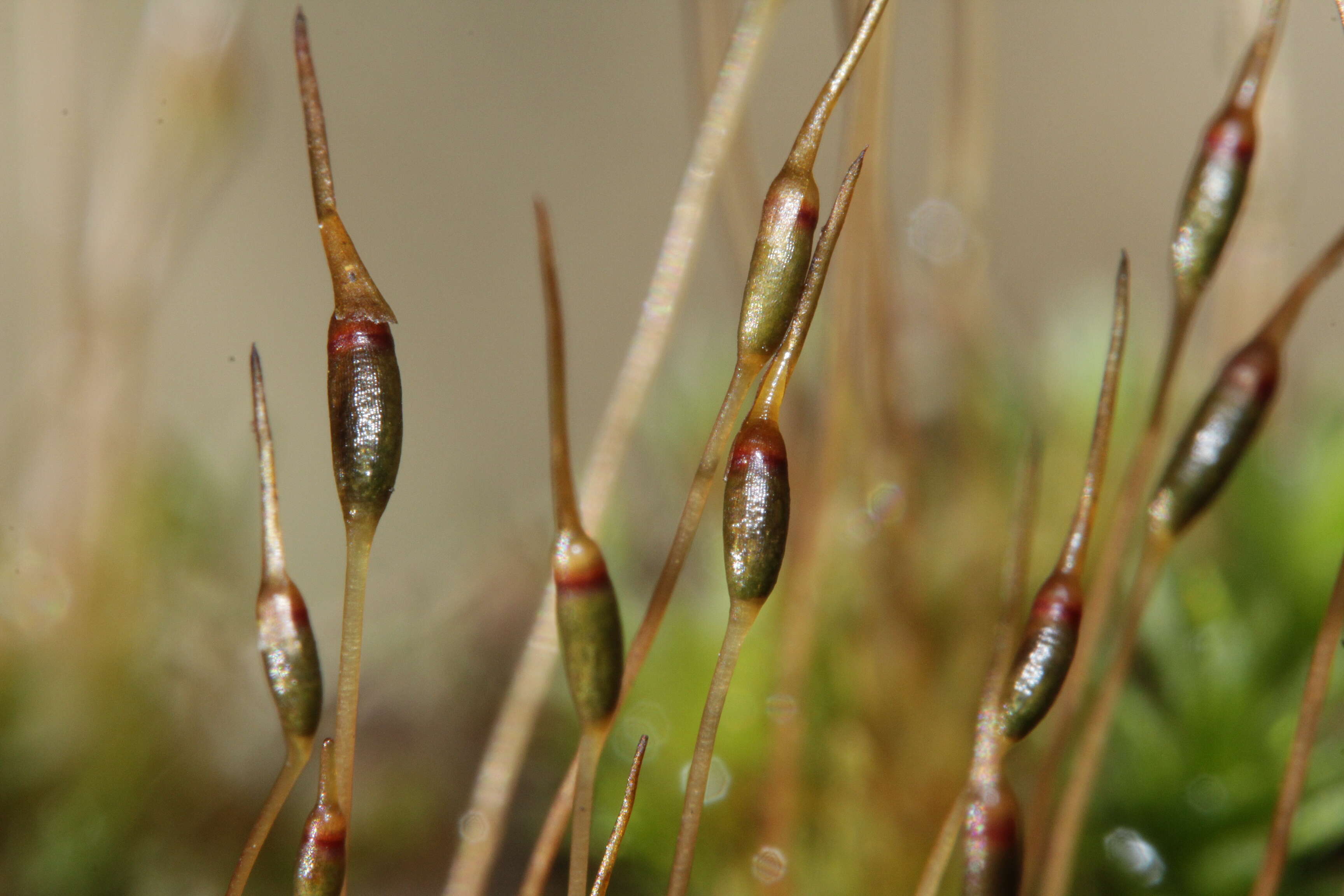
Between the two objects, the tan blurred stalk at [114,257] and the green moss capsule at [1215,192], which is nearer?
the green moss capsule at [1215,192]

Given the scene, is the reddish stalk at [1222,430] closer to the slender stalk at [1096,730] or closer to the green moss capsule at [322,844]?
the slender stalk at [1096,730]

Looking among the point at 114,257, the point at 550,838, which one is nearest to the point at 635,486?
the point at 114,257

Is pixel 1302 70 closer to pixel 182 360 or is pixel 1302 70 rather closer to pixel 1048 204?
pixel 1048 204

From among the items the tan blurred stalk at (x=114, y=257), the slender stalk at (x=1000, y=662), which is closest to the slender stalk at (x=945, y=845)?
the slender stalk at (x=1000, y=662)

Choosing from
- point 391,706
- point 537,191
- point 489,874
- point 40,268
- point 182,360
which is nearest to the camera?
point 489,874

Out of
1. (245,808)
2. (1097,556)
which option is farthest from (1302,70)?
(245,808)

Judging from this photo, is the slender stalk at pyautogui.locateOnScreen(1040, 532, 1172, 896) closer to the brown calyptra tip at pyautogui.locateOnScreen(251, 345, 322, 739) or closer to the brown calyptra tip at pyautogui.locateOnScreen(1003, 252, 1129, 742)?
the brown calyptra tip at pyautogui.locateOnScreen(1003, 252, 1129, 742)
